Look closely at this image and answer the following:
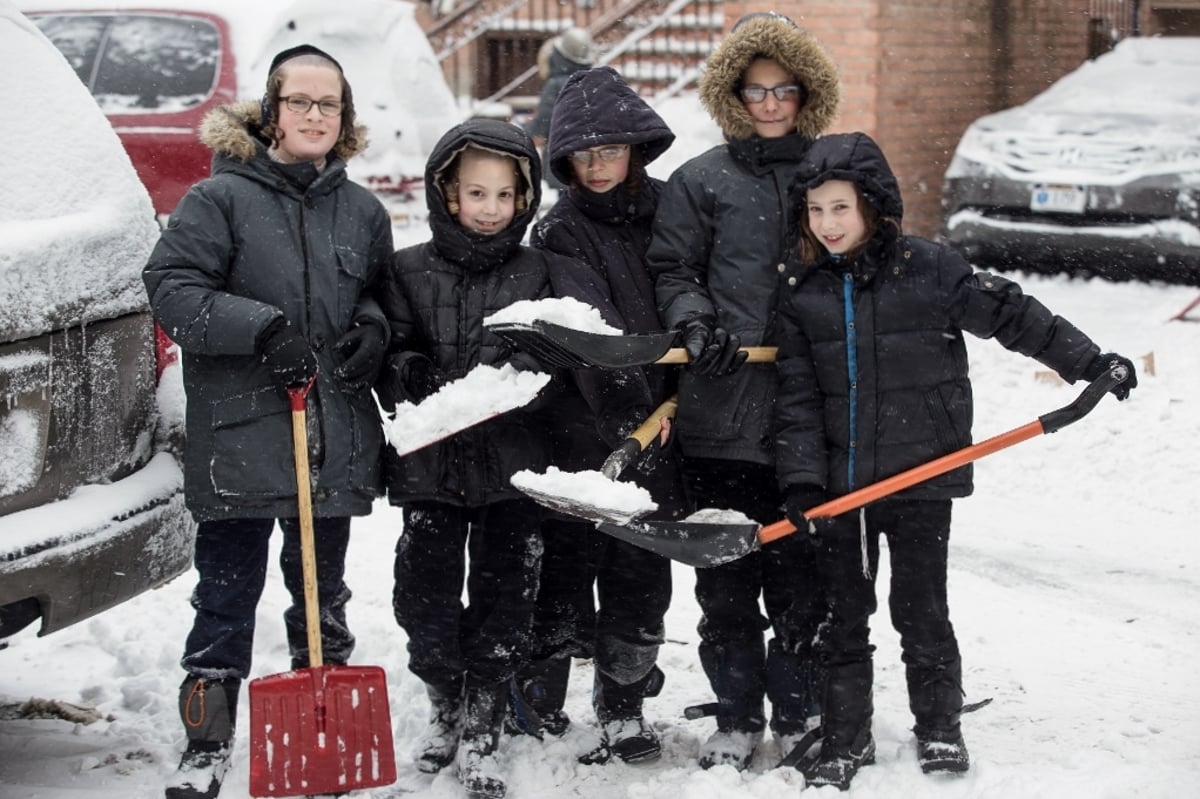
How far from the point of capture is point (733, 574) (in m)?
3.76

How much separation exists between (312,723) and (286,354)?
861 mm

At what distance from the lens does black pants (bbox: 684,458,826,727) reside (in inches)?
148

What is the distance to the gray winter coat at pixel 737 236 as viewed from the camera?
3.62 meters

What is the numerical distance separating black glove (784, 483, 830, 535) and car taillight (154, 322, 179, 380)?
160 centimetres

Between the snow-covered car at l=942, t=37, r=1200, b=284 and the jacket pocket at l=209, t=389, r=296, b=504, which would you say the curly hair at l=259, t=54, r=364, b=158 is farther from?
the snow-covered car at l=942, t=37, r=1200, b=284

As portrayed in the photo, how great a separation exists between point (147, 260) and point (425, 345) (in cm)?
69

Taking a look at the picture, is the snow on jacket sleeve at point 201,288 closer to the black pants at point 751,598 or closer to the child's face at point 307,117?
the child's face at point 307,117

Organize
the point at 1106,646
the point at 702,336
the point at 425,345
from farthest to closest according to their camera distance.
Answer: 1. the point at 1106,646
2. the point at 425,345
3. the point at 702,336

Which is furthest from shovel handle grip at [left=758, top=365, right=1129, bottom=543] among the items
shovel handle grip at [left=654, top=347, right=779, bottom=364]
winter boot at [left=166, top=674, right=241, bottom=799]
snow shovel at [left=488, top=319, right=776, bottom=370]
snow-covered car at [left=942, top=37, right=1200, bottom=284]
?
snow-covered car at [left=942, top=37, right=1200, bottom=284]

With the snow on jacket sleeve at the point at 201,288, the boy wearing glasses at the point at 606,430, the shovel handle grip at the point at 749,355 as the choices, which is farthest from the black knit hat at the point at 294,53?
the shovel handle grip at the point at 749,355

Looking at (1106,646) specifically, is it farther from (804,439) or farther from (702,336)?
(702,336)

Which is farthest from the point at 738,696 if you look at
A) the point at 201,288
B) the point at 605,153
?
the point at 201,288

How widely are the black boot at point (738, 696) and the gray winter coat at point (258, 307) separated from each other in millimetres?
991

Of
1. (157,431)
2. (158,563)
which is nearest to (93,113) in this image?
(157,431)
